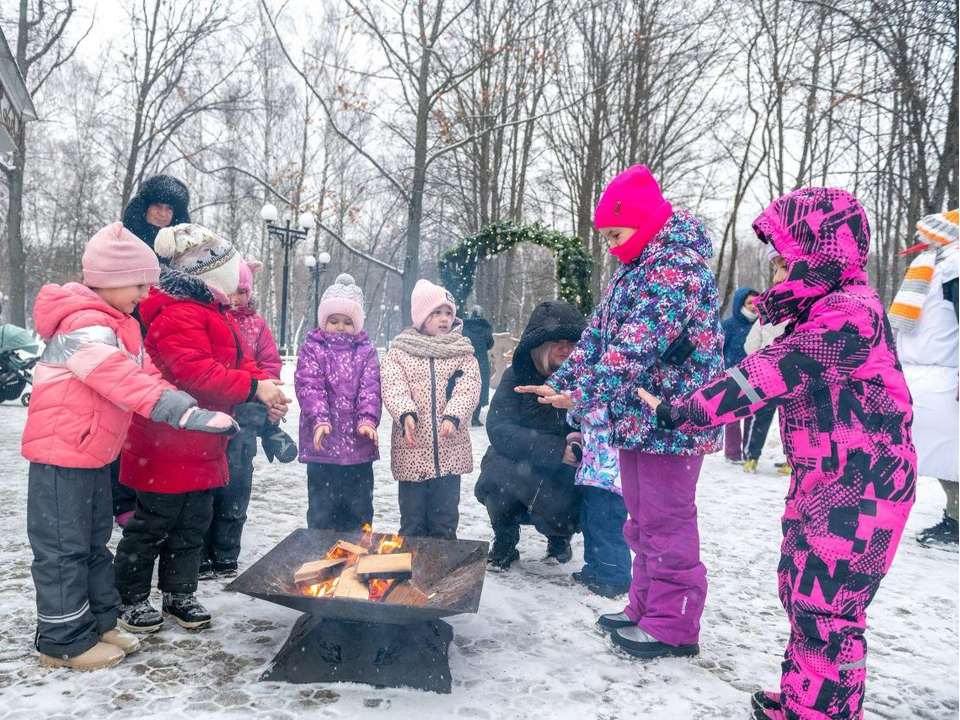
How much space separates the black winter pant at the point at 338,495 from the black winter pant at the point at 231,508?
1.19ft

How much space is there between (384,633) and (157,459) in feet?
4.08

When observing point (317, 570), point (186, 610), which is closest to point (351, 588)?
point (317, 570)

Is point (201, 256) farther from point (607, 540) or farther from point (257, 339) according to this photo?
point (607, 540)

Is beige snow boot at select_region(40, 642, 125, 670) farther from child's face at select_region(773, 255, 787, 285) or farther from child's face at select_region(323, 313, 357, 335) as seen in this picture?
child's face at select_region(773, 255, 787, 285)

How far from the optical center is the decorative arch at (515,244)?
348 inches

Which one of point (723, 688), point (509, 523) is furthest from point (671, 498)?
point (509, 523)

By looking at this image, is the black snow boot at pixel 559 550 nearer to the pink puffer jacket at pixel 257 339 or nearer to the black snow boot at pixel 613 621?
the black snow boot at pixel 613 621

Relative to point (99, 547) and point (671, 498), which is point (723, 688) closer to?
point (671, 498)

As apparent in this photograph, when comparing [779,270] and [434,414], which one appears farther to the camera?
[434,414]

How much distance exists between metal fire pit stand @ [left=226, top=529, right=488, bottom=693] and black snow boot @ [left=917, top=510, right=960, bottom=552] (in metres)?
3.84

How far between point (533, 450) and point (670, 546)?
1087 mm

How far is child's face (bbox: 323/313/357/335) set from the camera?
3.75 meters

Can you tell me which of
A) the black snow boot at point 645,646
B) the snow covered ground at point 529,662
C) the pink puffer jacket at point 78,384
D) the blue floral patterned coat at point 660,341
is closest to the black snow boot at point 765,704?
the snow covered ground at point 529,662

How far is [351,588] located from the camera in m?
2.52
